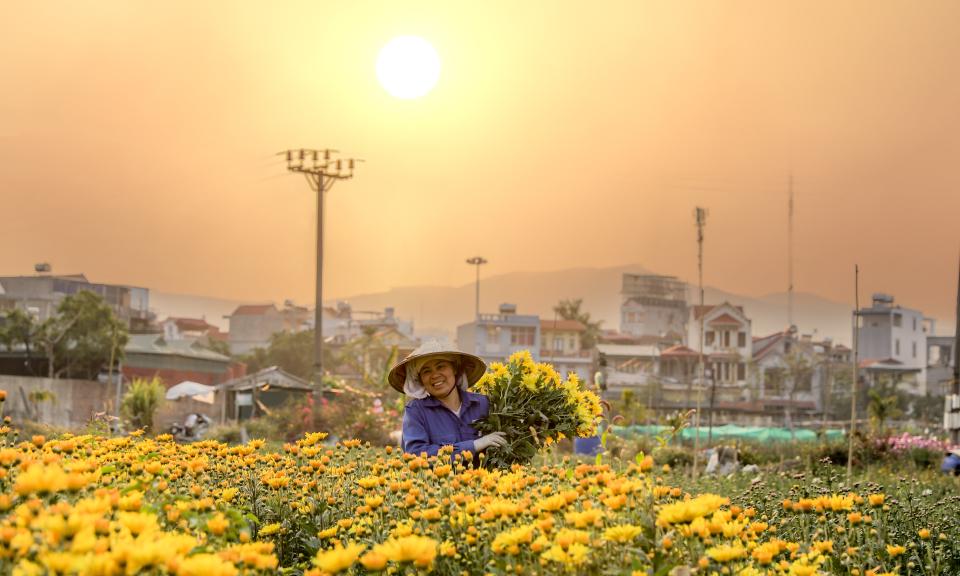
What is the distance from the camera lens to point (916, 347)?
197 feet

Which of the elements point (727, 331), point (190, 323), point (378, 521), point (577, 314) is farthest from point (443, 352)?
point (190, 323)

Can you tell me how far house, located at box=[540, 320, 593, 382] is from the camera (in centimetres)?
5144

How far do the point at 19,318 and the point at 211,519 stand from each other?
32.6 meters

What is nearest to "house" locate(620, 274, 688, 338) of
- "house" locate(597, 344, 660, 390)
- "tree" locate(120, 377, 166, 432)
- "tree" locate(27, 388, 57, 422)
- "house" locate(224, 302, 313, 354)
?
"house" locate(597, 344, 660, 390)

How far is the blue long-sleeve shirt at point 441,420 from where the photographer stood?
3.60 m

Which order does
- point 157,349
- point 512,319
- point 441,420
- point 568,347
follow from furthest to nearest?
point 568,347 < point 512,319 < point 157,349 < point 441,420

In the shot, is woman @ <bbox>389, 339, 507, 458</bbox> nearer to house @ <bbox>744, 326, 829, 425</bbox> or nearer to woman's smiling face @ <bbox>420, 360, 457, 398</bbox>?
woman's smiling face @ <bbox>420, 360, 457, 398</bbox>

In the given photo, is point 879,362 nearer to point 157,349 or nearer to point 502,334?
point 502,334

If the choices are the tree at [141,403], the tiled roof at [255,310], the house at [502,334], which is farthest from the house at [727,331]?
the tree at [141,403]

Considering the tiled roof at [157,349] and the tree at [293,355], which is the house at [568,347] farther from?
the tiled roof at [157,349]

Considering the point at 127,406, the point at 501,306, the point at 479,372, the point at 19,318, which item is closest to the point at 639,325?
the point at 501,306

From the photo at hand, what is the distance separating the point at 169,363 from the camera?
37906 millimetres

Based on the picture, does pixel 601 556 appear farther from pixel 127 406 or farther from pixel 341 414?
pixel 127 406

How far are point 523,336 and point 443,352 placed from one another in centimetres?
4912
